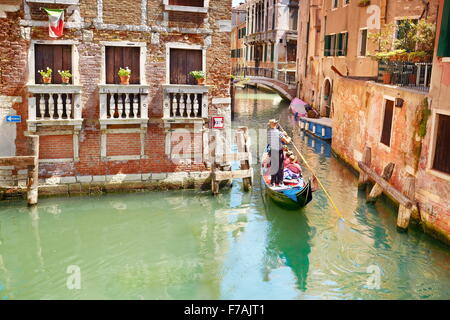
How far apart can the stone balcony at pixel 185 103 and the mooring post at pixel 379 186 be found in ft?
12.9

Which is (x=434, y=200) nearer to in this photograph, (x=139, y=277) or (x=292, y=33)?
(x=139, y=277)

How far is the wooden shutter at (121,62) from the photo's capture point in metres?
9.59

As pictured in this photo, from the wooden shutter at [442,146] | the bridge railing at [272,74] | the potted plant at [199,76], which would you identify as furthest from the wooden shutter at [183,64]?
the bridge railing at [272,74]

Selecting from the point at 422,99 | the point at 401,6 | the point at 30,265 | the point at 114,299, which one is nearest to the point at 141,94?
the point at 30,265

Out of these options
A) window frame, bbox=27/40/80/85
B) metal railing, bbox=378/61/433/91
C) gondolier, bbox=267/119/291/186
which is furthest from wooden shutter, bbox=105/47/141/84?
metal railing, bbox=378/61/433/91

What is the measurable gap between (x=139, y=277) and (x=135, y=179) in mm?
3547

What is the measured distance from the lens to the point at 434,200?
806 centimetres

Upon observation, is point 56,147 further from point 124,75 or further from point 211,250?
point 211,250

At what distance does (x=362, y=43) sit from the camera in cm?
1728

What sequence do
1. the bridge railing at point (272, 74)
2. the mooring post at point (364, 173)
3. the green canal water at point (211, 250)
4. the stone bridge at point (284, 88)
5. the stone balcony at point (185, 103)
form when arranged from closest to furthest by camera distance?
the green canal water at point (211, 250) < the stone balcony at point (185, 103) < the mooring post at point (364, 173) < the stone bridge at point (284, 88) < the bridge railing at point (272, 74)

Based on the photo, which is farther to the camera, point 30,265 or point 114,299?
point 30,265

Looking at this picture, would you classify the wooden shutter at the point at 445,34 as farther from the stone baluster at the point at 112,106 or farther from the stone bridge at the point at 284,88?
the stone bridge at the point at 284,88

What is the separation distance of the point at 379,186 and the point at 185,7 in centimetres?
551

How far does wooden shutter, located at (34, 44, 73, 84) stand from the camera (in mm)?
9211
